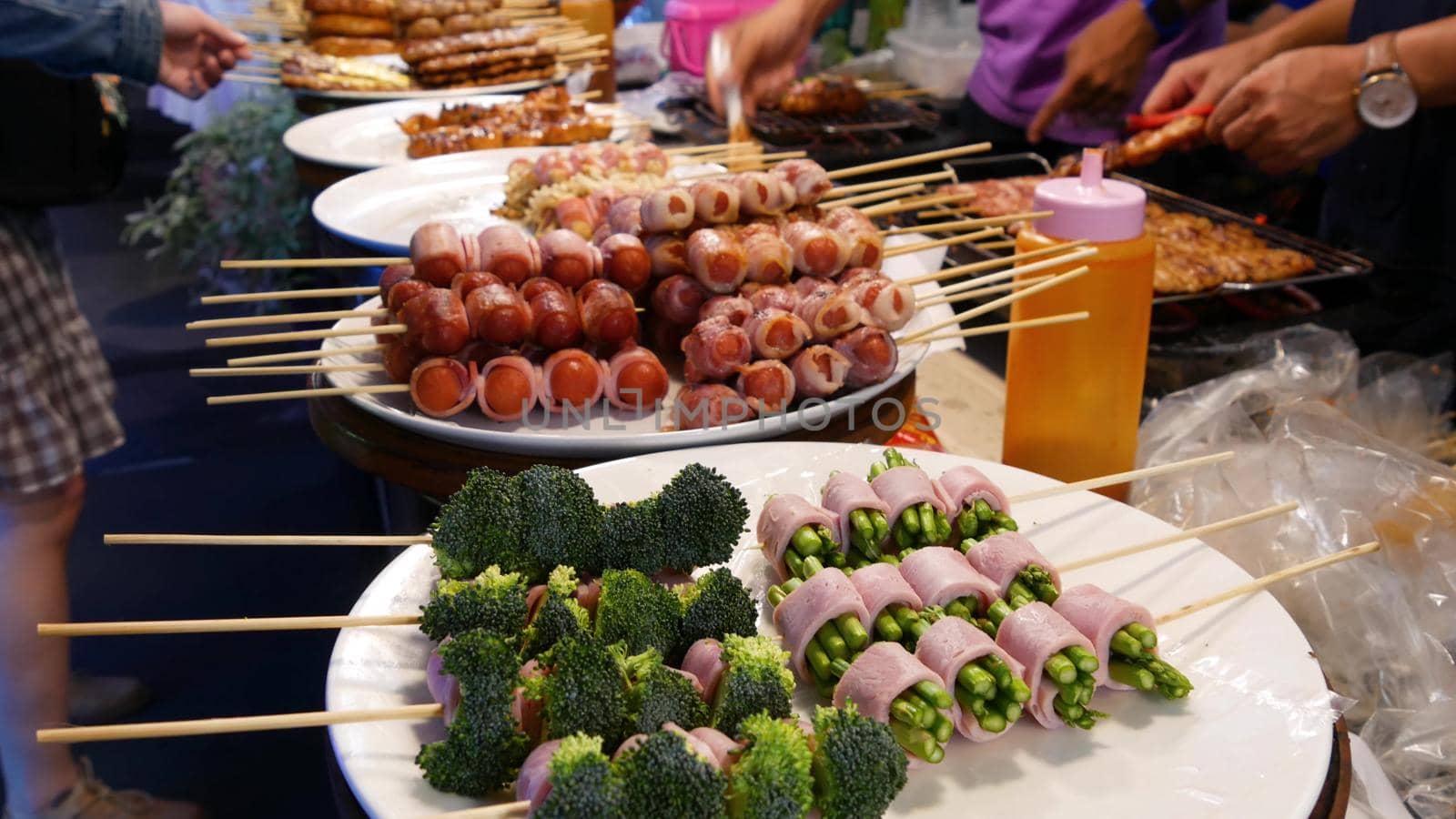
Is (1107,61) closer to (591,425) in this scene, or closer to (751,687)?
(591,425)

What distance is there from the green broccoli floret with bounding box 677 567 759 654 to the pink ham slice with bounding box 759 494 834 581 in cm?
17

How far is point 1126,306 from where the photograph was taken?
6.07 ft

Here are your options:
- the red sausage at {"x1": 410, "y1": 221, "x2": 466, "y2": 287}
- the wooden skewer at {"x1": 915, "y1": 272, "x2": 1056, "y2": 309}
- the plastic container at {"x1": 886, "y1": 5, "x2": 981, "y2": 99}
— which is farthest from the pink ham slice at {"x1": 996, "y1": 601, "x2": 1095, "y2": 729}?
the plastic container at {"x1": 886, "y1": 5, "x2": 981, "y2": 99}

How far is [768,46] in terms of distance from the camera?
3842mm

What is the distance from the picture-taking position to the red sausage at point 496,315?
2.00 m

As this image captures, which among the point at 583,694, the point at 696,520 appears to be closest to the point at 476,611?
the point at 583,694

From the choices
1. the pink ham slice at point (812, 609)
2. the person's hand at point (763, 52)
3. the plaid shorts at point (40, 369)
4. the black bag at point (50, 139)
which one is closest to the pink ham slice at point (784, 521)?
the pink ham slice at point (812, 609)

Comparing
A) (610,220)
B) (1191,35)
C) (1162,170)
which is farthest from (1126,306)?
(1191,35)

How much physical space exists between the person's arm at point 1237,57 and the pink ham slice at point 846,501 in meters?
2.99

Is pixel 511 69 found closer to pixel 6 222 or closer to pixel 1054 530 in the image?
pixel 6 222

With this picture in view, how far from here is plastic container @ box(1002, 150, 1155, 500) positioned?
1.81 metres

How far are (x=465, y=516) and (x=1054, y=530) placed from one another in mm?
843

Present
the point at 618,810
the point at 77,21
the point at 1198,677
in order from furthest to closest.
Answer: the point at 77,21, the point at 1198,677, the point at 618,810

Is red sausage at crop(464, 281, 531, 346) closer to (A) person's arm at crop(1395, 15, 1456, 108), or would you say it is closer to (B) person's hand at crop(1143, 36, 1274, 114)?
(A) person's arm at crop(1395, 15, 1456, 108)
